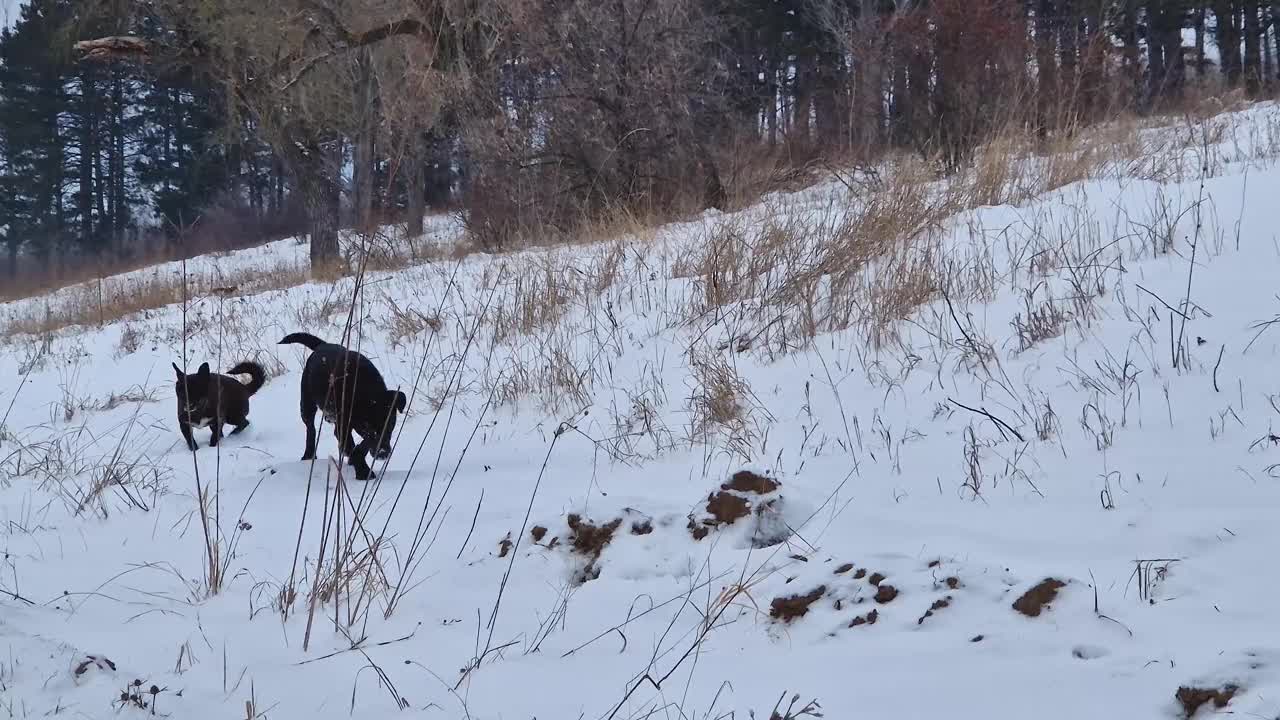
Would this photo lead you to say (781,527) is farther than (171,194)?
No

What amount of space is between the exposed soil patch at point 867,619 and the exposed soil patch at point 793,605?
0.12 metres

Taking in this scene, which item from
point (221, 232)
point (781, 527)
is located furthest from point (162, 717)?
point (221, 232)

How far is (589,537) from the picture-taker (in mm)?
2621

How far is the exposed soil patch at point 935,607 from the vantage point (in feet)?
6.27

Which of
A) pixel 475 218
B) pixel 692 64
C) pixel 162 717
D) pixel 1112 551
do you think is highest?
pixel 692 64

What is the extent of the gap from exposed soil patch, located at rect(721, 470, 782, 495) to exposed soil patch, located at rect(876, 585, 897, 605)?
0.58 meters

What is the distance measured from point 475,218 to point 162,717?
31.4 feet

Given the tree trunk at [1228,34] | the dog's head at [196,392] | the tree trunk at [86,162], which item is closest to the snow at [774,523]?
the dog's head at [196,392]

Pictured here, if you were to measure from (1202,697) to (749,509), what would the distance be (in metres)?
1.21

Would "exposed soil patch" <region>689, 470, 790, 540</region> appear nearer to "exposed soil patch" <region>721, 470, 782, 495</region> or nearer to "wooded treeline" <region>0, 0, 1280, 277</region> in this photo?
"exposed soil patch" <region>721, 470, 782, 495</region>

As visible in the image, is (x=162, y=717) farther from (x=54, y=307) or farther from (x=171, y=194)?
(x=171, y=194)

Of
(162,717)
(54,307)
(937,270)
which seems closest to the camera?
(162,717)

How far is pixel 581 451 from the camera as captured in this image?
A: 3402 mm

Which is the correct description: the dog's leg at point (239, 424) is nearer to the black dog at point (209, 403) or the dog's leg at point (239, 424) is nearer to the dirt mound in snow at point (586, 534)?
the black dog at point (209, 403)
